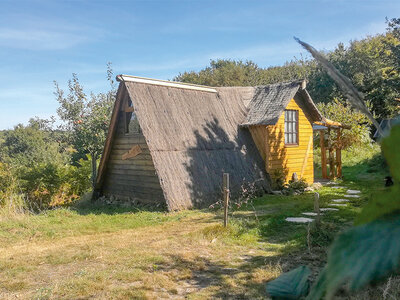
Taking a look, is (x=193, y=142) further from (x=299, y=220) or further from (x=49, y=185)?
(x=49, y=185)

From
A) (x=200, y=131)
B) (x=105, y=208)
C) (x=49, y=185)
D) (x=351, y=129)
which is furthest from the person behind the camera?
(x=351, y=129)

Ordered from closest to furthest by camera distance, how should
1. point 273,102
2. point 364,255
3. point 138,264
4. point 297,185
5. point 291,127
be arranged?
1. point 364,255
2. point 138,264
3. point 297,185
4. point 273,102
5. point 291,127

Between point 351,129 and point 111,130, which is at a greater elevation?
point 351,129

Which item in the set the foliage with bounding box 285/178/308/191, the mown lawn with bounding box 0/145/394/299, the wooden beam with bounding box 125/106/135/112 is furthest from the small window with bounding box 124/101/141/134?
the foliage with bounding box 285/178/308/191

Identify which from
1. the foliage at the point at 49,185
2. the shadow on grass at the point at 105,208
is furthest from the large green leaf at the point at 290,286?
the foliage at the point at 49,185

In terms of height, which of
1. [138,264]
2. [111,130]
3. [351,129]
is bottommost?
[138,264]

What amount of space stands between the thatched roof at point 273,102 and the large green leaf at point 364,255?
473 inches

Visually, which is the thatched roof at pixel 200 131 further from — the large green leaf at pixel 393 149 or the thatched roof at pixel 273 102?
the large green leaf at pixel 393 149

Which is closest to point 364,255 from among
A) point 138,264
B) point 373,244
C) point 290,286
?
point 373,244

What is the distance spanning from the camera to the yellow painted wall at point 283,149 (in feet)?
41.8

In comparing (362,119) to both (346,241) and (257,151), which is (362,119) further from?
(346,241)

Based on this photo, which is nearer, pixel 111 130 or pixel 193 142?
pixel 193 142

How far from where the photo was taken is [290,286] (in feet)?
1.65

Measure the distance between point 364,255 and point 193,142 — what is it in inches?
430
